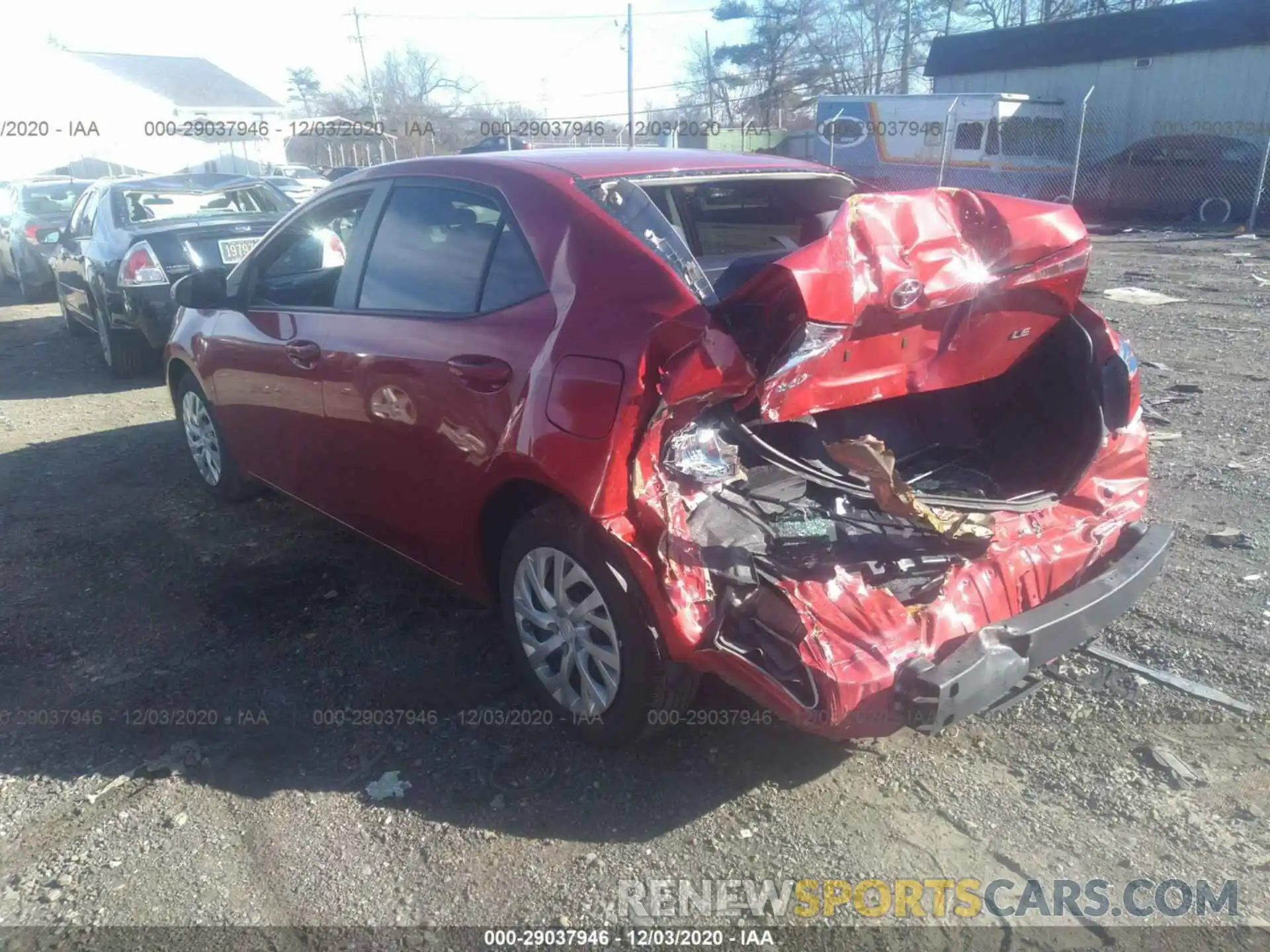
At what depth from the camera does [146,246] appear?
8117 mm

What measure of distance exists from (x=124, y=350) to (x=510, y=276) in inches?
272

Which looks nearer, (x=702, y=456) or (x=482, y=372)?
(x=702, y=456)

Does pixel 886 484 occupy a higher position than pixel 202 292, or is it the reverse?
pixel 202 292

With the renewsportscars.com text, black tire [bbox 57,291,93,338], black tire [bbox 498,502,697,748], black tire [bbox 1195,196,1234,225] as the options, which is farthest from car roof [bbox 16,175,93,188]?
black tire [bbox 1195,196,1234,225]

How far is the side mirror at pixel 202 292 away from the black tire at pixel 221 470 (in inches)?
27.3

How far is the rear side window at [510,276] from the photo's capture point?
301cm

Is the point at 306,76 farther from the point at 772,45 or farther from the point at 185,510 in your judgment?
the point at 185,510

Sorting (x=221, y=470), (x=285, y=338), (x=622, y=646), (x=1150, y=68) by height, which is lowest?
(x=221, y=470)

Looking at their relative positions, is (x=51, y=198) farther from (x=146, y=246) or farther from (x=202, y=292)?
(x=202, y=292)

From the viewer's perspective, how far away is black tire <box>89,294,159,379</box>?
8523 millimetres

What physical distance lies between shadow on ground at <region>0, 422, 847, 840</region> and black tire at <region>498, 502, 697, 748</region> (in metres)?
0.18

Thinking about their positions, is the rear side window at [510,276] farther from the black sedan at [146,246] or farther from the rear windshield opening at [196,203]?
the rear windshield opening at [196,203]

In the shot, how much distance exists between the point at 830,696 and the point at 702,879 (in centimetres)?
63

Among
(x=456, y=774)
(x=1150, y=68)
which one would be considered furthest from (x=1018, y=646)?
(x=1150, y=68)
